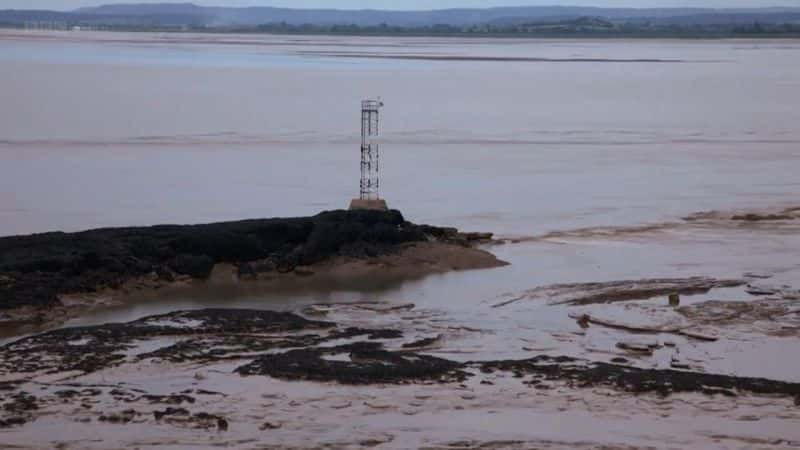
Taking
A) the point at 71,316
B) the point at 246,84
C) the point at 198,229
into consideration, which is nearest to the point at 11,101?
the point at 246,84

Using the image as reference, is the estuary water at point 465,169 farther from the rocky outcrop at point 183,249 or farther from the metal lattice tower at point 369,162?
the rocky outcrop at point 183,249

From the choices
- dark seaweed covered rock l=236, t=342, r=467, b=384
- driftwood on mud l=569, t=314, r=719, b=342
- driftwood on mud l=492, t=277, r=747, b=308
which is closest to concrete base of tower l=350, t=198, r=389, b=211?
driftwood on mud l=492, t=277, r=747, b=308

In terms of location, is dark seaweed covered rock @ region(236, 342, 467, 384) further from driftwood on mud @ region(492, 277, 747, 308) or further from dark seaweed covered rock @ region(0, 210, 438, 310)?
dark seaweed covered rock @ region(0, 210, 438, 310)

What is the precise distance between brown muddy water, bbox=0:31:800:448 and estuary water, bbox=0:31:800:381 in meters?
0.07

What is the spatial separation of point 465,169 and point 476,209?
521cm

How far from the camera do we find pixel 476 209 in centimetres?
2059

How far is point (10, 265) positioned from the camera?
13.6 metres

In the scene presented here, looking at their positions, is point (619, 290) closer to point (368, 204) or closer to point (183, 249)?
point (368, 204)

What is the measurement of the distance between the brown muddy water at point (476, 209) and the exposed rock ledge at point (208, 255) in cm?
48

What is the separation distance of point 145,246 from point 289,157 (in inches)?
490

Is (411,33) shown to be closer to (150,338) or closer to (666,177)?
(666,177)

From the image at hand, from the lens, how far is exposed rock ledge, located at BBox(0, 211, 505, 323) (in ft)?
43.9

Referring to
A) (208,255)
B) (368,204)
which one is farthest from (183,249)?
(368,204)

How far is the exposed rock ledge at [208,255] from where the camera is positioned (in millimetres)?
13375
